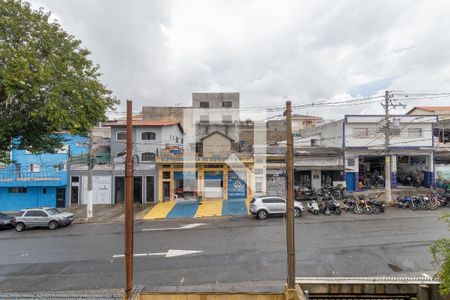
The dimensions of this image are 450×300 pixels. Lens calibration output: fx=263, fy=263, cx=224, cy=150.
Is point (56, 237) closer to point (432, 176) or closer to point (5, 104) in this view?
point (5, 104)

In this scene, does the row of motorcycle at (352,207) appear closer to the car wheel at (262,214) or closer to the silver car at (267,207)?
the silver car at (267,207)

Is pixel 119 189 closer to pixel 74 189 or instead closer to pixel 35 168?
pixel 74 189

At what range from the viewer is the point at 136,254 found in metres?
11.5

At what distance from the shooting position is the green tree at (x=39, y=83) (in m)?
7.88

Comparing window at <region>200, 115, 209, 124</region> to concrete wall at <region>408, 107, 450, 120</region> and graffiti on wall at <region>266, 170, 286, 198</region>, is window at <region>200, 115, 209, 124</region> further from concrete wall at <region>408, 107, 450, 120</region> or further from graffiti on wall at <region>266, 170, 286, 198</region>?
concrete wall at <region>408, 107, 450, 120</region>

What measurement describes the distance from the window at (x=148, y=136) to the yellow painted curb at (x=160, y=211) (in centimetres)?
612

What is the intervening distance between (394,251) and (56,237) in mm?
17269

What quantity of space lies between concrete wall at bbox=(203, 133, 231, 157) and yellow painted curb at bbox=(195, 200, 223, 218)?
464cm

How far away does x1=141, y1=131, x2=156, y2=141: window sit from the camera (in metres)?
24.3

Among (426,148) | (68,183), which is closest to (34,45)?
(68,183)

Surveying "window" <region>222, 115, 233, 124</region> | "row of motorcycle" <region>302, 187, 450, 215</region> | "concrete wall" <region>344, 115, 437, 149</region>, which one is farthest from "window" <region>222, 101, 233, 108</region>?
"row of motorcycle" <region>302, 187, 450, 215</region>

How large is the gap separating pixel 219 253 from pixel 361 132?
20.0 m

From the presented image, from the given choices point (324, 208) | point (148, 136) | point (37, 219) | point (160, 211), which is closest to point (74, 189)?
point (37, 219)

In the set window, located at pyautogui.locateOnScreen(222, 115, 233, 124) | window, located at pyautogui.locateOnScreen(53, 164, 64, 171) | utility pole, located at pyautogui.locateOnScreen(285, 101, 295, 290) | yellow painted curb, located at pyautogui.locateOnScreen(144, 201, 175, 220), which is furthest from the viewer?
window, located at pyautogui.locateOnScreen(222, 115, 233, 124)
